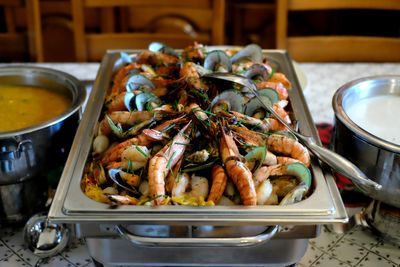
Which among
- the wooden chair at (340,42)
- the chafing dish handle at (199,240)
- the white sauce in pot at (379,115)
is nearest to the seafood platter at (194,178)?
the chafing dish handle at (199,240)

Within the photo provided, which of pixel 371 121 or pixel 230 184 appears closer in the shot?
pixel 230 184

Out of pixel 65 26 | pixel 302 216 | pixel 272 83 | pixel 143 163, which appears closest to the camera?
pixel 302 216

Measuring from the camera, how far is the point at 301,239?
29.2 inches

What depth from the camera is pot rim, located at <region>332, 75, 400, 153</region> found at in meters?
0.79

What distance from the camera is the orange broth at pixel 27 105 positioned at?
1.01 m

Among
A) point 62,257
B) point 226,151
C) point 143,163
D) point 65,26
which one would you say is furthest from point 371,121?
point 65,26

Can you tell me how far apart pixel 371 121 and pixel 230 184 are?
0.35 m

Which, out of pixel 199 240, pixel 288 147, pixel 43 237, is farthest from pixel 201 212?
pixel 43 237

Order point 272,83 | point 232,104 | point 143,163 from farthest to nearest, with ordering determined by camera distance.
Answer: point 272,83 → point 232,104 → point 143,163

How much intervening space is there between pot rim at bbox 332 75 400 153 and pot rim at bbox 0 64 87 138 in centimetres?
48

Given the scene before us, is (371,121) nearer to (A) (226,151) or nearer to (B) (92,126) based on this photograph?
(A) (226,151)

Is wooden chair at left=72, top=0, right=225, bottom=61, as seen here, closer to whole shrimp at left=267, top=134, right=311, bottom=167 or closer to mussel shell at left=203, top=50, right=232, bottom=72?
mussel shell at left=203, top=50, right=232, bottom=72

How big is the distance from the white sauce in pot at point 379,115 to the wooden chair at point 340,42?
0.55 metres

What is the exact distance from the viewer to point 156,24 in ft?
5.71
